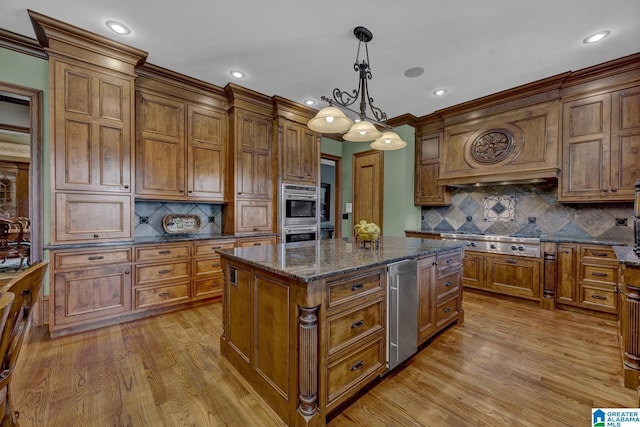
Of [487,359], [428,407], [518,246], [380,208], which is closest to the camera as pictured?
[428,407]

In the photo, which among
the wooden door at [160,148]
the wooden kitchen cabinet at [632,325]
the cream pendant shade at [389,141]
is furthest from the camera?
the wooden door at [160,148]

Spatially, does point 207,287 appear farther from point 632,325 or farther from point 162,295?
point 632,325

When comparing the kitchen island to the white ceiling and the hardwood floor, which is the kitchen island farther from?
the white ceiling

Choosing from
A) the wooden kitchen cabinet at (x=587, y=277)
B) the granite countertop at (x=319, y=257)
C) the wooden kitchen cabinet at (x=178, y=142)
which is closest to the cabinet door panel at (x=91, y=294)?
the wooden kitchen cabinet at (x=178, y=142)

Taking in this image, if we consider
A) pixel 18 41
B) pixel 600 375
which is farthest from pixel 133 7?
pixel 600 375

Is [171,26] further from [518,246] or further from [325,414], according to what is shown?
[518,246]

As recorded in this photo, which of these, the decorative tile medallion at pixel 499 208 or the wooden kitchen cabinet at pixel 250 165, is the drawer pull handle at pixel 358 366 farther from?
the decorative tile medallion at pixel 499 208

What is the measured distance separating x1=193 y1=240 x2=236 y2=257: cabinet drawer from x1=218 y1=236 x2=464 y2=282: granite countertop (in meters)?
1.36

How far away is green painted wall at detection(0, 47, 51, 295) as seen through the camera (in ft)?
8.43

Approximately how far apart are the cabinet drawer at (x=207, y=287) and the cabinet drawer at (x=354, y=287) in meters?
2.32

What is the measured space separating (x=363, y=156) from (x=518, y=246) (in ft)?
9.73

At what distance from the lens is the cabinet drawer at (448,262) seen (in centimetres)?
238

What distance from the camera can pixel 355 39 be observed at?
2.51 m

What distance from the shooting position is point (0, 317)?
730 mm
